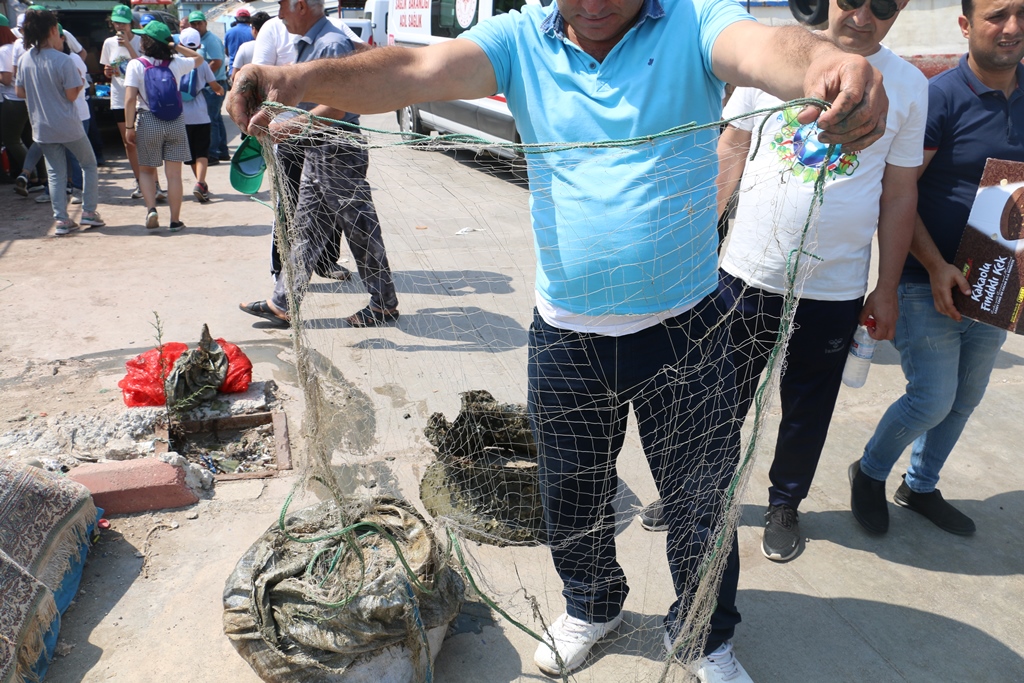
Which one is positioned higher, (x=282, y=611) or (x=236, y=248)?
(x=282, y=611)

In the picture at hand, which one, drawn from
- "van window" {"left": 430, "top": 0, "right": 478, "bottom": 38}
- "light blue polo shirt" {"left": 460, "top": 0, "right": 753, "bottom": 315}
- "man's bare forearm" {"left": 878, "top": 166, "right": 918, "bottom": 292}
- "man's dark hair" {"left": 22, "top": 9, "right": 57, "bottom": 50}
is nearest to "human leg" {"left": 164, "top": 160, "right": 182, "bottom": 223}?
"man's dark hair" {"left": 22, "top": 9, "right": 57, "bottom": 50}

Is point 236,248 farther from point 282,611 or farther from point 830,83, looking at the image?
point 830,83

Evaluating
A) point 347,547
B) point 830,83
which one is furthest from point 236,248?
point 830,83

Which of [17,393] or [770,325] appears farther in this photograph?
[17,393]

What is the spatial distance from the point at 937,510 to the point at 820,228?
1327 mm

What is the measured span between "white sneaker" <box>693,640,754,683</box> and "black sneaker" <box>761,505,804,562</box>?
66 centimetres

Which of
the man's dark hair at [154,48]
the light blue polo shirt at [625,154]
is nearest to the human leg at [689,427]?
the light blue polo shirt at [625,154]

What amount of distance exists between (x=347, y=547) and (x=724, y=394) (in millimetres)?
1070

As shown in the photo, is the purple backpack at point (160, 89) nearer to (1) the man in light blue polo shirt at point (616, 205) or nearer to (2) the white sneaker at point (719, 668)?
(1) the man in light blue polo shirt at point (616, 205)

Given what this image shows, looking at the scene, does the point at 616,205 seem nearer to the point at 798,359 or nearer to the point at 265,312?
the point at 798,359

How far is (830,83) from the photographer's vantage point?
A: 51.9 inches

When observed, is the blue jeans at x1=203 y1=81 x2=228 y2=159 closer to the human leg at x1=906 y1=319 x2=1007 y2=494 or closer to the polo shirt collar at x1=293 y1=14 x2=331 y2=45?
the polo shirt collar at x1=293 y1=14 x2=331 y2=45

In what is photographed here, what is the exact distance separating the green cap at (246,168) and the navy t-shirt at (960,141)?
220 centimetres

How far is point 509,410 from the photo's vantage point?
10.3 feet
